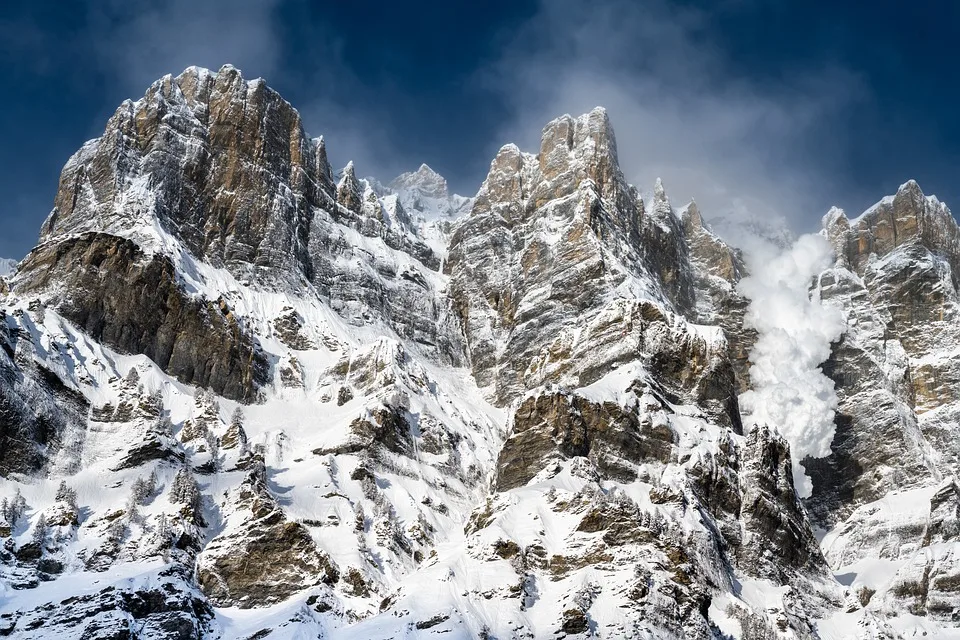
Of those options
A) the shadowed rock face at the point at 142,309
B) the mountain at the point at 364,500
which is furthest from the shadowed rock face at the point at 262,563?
the shadowed rock face at the point at 142,309

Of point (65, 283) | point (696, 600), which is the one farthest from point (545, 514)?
point (65, 283)

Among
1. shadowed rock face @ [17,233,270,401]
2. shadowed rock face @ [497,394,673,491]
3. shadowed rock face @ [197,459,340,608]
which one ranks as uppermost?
shadowed rock face @ [17,233,270,401]

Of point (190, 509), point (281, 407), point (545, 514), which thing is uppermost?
point (281, 407)

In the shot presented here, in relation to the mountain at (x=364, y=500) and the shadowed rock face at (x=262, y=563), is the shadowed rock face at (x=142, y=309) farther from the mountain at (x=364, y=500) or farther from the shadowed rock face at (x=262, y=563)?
the shadowed rock face at (x=262, y=563)

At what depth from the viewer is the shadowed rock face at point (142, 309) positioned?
18038 centimetres

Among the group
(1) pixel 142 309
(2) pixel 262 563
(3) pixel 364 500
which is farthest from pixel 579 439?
(1) pixel 142 309

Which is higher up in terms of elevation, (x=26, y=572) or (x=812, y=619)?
(x=26, y=572)

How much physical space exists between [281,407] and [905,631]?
107 meters

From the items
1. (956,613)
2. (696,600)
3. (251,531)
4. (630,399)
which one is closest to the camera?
(696,600)

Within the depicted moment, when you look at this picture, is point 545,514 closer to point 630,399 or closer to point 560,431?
point 560,431

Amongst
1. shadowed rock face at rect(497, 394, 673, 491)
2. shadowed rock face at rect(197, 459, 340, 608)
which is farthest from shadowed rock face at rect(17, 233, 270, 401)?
shadowed rock face at rect(197, 459, 340, 608)

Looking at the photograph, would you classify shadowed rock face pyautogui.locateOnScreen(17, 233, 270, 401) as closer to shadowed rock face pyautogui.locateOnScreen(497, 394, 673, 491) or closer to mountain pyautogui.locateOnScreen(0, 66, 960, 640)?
mountain pyautogui.locateOnScreen(0, 66, 960, 640)

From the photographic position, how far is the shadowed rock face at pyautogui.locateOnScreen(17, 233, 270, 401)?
18038 centimetres

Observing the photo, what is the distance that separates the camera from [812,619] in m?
152
